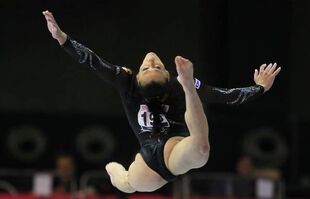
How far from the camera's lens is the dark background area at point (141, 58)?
26.3 ft

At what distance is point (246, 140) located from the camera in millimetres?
8062

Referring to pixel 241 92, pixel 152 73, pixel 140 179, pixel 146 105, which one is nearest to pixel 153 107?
pixel 146 105

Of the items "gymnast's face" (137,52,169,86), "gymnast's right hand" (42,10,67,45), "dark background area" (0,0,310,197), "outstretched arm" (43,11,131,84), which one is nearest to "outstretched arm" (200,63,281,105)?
"gymnast's face" (137,52,169,86)

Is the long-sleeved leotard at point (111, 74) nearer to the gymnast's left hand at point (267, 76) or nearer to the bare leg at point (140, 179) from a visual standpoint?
the gymnast's left hand at point (267, 76)

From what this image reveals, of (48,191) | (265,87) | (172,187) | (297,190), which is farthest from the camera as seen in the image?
(297,190)

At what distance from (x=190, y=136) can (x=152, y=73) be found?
0.48 metres

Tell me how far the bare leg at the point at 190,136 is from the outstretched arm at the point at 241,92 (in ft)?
1.39

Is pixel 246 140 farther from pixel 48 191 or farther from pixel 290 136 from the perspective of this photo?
pixel 48 191

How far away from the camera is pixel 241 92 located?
4336 mm

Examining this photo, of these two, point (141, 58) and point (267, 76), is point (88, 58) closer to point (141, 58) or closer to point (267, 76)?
point (267, 76)

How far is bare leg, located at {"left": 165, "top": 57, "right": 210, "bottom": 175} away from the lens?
11.3ft

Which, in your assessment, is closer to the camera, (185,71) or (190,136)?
(185,71)

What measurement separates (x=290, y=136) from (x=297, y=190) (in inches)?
40.2

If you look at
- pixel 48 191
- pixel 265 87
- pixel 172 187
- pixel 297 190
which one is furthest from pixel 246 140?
pixel 265 87
